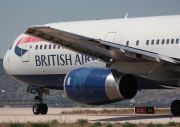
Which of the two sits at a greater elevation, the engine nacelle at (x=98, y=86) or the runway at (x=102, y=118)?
the engine nacelle at (x=98, y=86)

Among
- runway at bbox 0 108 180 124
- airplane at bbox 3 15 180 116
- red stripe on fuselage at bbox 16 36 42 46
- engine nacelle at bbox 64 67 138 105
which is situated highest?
red stripe on fuselage at bbox 16 36 42 46

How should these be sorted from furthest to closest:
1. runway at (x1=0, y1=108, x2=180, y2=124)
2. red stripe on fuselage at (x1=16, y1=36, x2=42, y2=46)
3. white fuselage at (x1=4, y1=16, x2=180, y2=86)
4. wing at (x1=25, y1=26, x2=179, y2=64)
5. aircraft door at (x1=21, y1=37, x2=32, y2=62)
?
1. aircraft door at (x1=21, y1=37, x2=32, y2=62)
2. red stripe on fuselage at (x1=16, y1=36, x2=42, y2=46)
3. white fuselage at (x1=4, y1=16, x2=180, y2=86)
4. runway at (x1=0, y1=108, x2=180, y2=124)
5. wing at (x1=25, y1=26, x2=179, y2=64)

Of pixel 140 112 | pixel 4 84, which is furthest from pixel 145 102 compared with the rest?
pixel 4 84

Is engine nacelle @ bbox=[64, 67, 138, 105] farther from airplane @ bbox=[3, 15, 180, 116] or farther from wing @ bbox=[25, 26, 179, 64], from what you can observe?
wing @ bbox=[25, 26, 179, 64]

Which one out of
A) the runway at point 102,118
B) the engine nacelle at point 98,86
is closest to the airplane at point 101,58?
the engine nacelle at point 98,86

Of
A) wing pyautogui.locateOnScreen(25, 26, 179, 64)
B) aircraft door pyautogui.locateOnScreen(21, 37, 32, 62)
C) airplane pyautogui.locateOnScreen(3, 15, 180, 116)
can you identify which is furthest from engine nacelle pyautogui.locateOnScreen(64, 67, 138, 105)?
aircraft door pyautogui.locateOnScreen(21, 37, 32, 62)

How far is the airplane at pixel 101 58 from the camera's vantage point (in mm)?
28266

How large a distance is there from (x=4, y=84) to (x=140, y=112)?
9115 cm

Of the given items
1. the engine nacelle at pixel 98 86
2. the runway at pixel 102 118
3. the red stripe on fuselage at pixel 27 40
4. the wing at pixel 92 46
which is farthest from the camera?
the red stripe on fuselage at pixel 27 40

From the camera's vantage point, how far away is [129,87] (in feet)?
95.0

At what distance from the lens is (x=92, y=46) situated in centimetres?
2858

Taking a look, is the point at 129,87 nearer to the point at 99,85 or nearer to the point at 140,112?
the point at 99,85

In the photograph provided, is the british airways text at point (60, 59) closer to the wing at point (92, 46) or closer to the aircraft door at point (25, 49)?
the aircraft door at point (25, 49)

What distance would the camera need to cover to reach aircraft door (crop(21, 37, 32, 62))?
37.2 m
